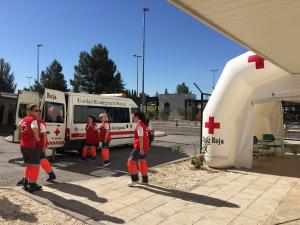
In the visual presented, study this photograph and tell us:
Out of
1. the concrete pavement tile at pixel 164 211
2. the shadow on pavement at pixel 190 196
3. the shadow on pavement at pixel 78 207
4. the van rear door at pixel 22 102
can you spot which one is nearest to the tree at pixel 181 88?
the van rear door at pixel 22 102

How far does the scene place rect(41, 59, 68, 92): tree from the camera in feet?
205

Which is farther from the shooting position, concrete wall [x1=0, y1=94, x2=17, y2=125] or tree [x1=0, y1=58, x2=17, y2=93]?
tree [x1=0, y1=58, x2=17, y2=93]

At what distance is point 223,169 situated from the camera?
35.7 feet

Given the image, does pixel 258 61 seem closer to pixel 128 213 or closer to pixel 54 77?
pixel 128 213

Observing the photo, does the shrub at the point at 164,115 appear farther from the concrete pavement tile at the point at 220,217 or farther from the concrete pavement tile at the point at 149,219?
the concrete pavement tile at the point at 149,219

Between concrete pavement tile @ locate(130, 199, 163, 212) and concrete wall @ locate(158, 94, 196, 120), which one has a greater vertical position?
concrete wall @ locate(158, 94, 196, 120)

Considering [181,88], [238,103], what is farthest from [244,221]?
[181,88]

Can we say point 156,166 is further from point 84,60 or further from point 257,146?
point 84,60

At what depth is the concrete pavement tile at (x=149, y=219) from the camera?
5.75 meters

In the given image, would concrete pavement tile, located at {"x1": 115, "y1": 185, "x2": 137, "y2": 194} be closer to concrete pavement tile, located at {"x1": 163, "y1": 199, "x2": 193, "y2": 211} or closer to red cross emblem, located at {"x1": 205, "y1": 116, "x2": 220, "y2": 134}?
concrete pavement tile, located at {"x1": 163, "y1": 199, "x2": 193, "y2": 211}

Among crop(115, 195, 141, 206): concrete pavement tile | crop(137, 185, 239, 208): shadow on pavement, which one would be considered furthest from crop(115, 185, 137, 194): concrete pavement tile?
crop(115, 195, 141, 206): concrete pavement tile

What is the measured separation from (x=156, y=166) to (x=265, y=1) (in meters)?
7.19

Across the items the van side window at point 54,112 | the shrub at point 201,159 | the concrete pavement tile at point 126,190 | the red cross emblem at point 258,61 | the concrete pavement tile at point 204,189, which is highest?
the red cross emblem at point 258,61

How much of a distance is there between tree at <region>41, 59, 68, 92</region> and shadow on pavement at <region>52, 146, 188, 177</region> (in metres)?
49.4
